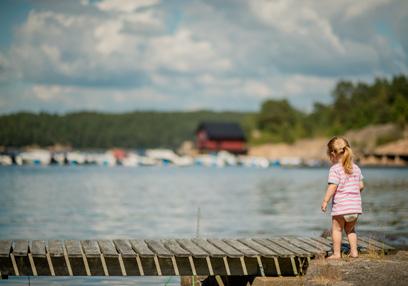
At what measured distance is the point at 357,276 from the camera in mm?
9766

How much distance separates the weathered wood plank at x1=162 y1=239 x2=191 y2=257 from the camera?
441 inches

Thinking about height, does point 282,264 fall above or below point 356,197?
below

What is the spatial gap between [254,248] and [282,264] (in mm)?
669

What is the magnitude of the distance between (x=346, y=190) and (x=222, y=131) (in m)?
151

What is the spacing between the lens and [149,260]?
11.2m

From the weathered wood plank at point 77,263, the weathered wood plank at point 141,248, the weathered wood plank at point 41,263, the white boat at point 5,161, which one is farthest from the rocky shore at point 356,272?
the white boat at point 5,161

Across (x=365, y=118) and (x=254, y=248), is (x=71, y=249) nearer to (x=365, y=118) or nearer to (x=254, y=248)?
(x=254, y=248)

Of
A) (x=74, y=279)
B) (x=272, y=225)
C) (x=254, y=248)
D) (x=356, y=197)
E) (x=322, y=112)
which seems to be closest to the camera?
(x=356, y=197)

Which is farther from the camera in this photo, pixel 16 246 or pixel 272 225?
pixel 272 225

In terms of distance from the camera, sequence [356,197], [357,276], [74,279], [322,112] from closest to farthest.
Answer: [357,276] → [356,197] → [74,279] → [322,112]

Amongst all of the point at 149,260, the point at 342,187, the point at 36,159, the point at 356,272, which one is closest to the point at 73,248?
the point at 149,260

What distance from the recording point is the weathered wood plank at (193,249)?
36.7 feet

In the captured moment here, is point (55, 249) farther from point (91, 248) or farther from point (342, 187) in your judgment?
point (342, 187)

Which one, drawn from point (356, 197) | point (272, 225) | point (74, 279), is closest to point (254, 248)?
point (356, 197)
